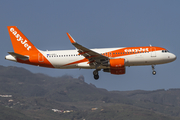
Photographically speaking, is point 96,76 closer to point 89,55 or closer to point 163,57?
point 89,55

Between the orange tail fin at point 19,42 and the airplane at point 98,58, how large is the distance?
646 mm

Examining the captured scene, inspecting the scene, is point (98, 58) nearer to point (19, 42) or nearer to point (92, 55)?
point (92, 55)

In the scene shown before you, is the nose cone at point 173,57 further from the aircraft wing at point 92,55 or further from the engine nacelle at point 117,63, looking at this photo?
the aircraft wing at point 92,55

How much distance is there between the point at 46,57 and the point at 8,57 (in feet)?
24.6

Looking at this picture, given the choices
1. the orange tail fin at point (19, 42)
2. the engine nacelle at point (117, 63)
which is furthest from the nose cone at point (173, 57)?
the orange tail fin at point (19, 42)

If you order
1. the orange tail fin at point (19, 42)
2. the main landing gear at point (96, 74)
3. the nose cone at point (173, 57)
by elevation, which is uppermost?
the orange tail fin at point (19, 42)

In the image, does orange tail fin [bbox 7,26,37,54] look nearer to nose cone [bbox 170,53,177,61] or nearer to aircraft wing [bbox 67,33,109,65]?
aircraft wing [bbox 67,33,109,65]

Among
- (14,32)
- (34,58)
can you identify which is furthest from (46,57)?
(14,32)

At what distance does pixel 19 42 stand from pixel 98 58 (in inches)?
682

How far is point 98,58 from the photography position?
5384 cm

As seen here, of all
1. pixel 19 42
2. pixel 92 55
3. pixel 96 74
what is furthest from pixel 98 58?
pixel 19 42

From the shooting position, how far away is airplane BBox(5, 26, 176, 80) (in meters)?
53.8

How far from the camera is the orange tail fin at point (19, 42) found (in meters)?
59.2

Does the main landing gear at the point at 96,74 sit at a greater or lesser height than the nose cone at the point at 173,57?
lesser
